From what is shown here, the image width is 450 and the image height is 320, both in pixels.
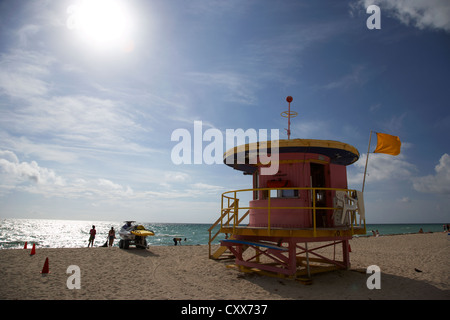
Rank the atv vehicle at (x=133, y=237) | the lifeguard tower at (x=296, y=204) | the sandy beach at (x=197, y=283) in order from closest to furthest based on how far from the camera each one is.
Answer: the sandy beach at (x=197, y=283)
the lifeguard tower at (x=296, y=204)
the atv vehicle at (x=133, y=237)

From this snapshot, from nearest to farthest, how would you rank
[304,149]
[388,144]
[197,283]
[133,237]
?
1. [197,283]
2. [304,149]
3. [388,144]
4. [133,237]

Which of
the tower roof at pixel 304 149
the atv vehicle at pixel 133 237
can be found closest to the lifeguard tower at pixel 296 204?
the tower roof at pixel 304 149

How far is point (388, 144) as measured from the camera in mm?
11219

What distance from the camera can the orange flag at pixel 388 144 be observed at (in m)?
11.2

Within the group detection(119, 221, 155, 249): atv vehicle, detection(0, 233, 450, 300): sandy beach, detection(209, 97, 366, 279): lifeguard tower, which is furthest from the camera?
detection(119, 221, 155, 249): atv vehicle

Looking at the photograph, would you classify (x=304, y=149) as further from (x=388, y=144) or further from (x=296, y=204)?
(x=388, y=144)

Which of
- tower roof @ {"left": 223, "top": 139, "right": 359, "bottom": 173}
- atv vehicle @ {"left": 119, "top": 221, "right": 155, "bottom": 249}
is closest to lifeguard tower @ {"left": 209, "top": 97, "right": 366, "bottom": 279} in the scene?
tower roof @ {"left": 223, "top": 139, "right": 359, "bottom": 173}

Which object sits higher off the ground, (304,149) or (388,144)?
(388,144)

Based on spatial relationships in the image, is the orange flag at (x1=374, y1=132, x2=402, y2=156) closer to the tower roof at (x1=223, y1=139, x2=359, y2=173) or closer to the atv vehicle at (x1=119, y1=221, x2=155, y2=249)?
the tower roof at (x1=223, y1=139, x2=359, y2=173)

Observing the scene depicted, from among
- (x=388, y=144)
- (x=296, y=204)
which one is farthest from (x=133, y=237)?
(x=388, y=144)

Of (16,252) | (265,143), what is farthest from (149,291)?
(16,252)

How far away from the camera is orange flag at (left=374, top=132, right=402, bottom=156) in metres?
11.2

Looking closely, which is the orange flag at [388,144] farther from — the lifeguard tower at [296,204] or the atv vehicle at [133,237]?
the atv vehicle at [133,237]
